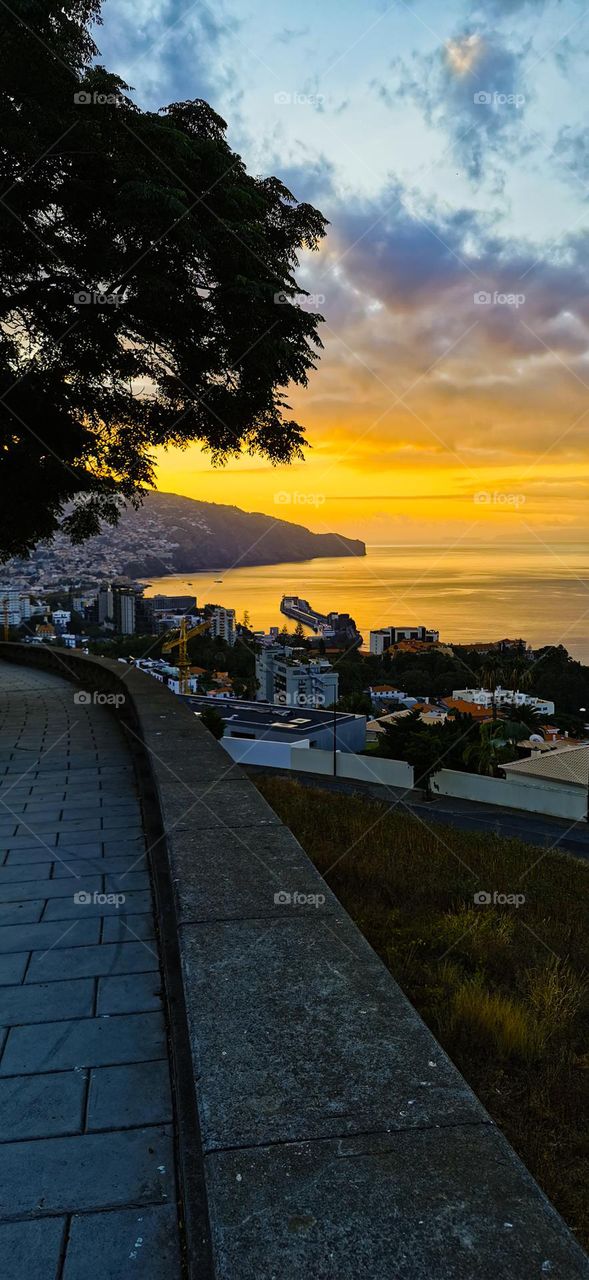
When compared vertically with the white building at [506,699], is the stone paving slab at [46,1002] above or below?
above

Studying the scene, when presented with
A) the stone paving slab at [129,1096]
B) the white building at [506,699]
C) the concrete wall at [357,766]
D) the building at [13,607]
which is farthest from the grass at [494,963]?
the white building at [506,699]

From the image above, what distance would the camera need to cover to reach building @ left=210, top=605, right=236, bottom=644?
75.4 ft

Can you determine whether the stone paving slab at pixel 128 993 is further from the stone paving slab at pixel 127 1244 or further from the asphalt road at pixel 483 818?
the asphalt road at pixel 483 818

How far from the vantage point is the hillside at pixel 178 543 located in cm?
1373

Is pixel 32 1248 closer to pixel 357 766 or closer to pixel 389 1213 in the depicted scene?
pixel 389 1213

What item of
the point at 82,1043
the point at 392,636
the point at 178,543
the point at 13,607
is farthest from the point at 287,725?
the point at 82,1043

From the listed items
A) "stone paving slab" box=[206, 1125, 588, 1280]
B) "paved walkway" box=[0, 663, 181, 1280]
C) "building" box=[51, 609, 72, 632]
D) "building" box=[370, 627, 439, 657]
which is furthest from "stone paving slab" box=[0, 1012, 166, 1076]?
"building" box=[370, 627, 439, 657]

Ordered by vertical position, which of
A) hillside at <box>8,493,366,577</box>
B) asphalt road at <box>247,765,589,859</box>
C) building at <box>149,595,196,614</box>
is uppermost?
hillside at <box>8,493,366,577</box>

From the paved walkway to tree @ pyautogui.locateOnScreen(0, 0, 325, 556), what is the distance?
4.80m

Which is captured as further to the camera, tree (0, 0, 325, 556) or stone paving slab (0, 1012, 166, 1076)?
tree (0, 0, 325, 556)

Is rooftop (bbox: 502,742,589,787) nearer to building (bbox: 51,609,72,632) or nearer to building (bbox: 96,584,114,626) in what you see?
building (bbox: 96,584,114,626)

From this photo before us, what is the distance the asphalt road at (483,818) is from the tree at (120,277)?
27.3ft

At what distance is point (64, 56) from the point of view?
267 inches

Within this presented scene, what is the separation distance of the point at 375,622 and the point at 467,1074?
74.6ft
